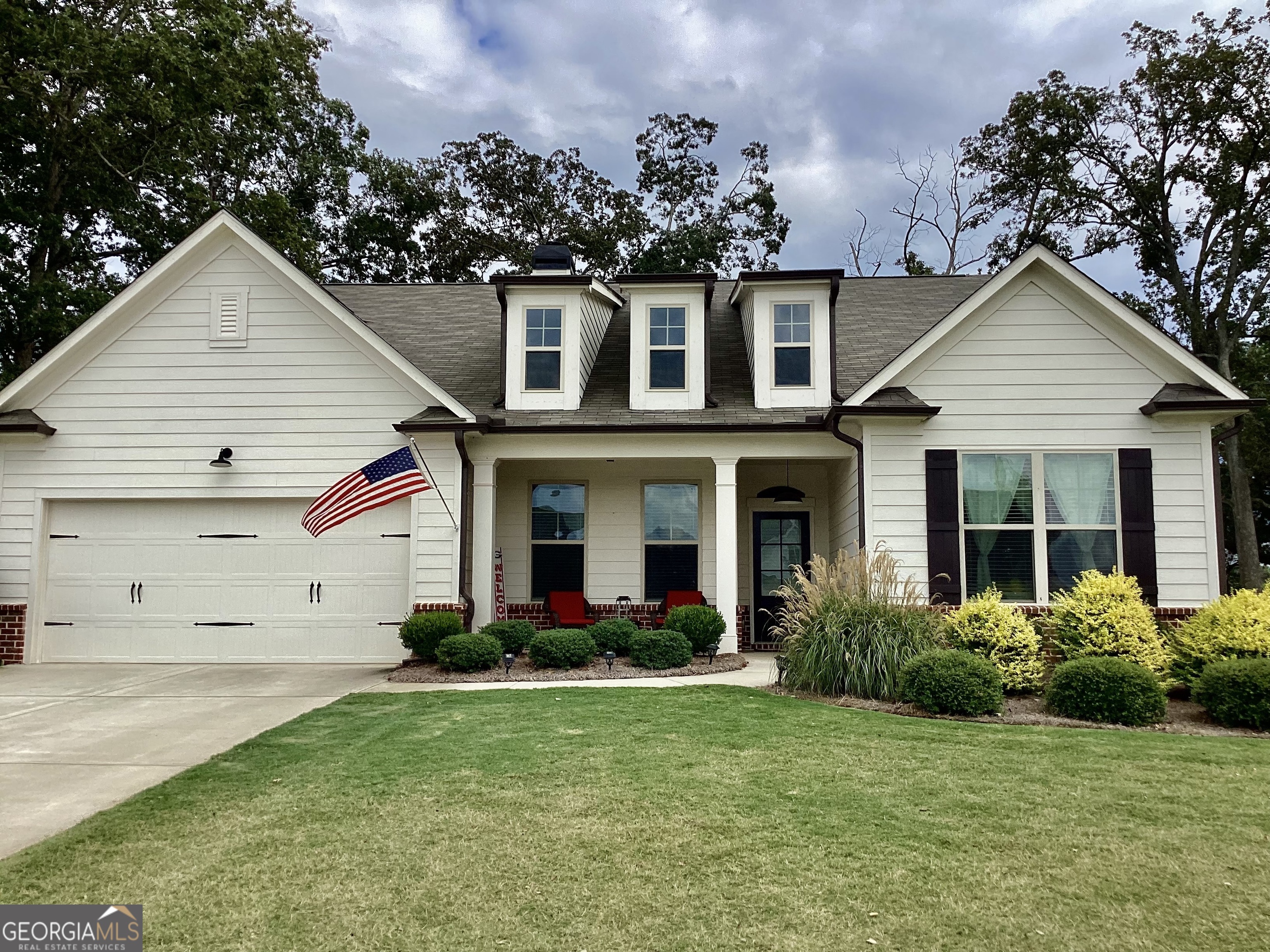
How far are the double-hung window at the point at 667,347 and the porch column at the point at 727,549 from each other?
1.45 meters

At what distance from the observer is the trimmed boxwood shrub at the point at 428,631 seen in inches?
434

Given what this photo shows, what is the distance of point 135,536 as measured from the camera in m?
12.3

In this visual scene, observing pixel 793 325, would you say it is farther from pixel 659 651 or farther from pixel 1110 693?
pixel 1110 693

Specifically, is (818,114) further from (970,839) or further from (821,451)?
(970,839)

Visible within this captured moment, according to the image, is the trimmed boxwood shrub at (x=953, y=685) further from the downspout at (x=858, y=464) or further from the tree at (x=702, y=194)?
the tree at (x=702, y=194)

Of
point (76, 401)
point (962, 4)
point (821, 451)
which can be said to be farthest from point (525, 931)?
point (962, 4)

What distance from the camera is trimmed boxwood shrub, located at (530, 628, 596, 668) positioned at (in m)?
10.5

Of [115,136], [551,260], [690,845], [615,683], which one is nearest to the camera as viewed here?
[690,845]

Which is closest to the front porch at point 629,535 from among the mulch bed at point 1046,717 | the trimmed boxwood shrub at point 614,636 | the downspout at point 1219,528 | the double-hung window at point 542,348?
the double-hung window at point 542,348

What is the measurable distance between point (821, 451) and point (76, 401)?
10114 millimetres

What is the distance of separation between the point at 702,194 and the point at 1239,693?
85.6ft

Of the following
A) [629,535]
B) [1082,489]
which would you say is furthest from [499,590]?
[1082,489]

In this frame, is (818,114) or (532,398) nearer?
(532,398)

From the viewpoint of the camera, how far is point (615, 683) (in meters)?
9.74
